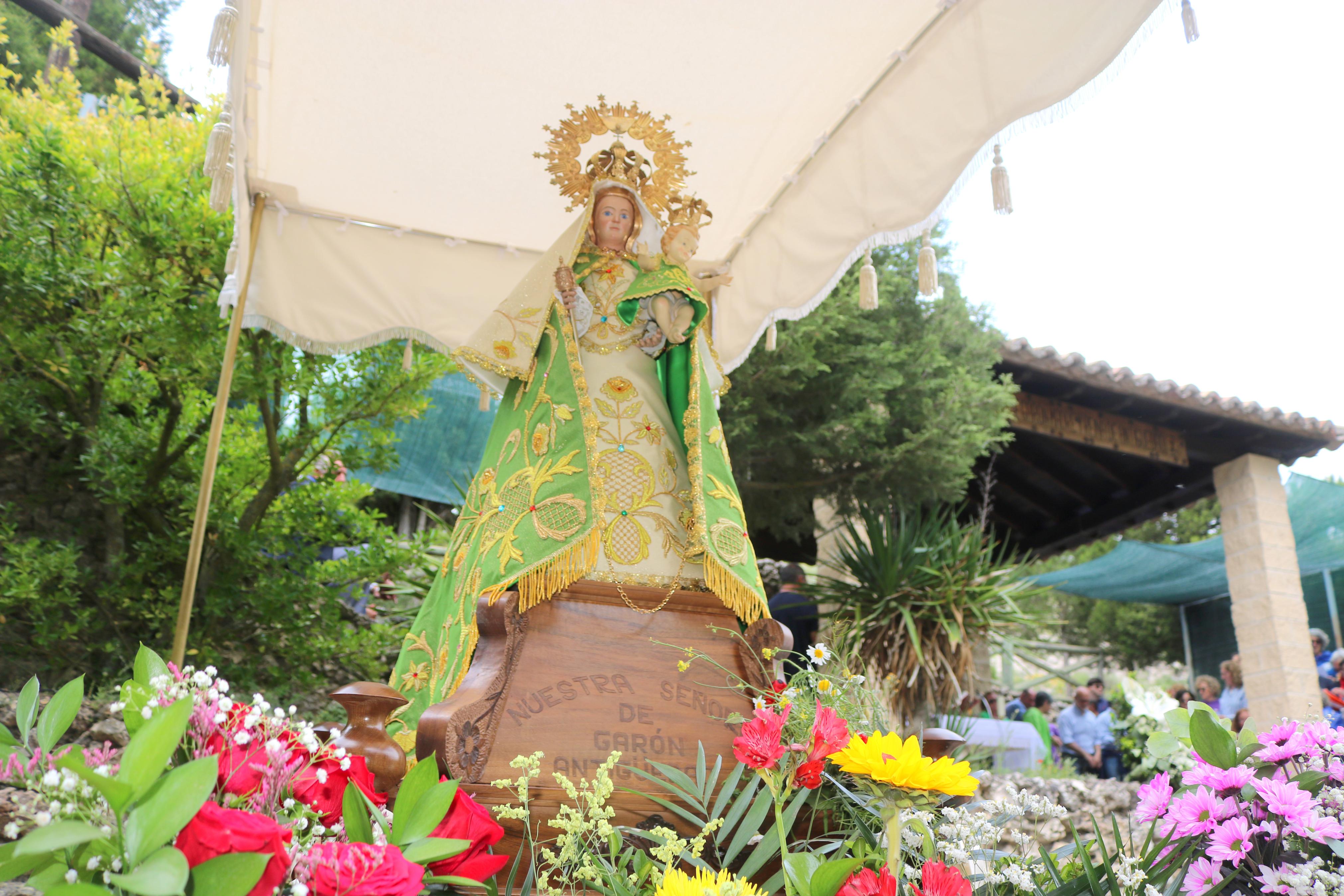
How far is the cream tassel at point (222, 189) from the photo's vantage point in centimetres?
339

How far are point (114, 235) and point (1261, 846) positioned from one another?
5702 mm

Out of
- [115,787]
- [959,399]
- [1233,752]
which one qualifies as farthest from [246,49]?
[959,399]

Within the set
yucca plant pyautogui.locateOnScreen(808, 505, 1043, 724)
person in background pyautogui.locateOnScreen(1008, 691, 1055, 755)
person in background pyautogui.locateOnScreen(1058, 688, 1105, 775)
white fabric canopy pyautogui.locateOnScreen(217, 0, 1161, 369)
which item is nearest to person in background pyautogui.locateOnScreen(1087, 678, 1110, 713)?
person in background pyautogui.locateOnScreen(1058, 688, 1105, 775)

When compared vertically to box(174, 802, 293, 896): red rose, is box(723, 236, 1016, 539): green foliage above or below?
above

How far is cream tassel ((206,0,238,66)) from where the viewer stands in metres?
2.79

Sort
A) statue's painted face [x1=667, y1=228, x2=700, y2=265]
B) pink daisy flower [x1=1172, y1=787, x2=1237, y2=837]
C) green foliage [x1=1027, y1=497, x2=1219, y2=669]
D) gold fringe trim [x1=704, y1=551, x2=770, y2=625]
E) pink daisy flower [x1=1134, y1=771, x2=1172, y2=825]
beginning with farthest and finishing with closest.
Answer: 1. green foliage [x1=1027, y1=497, x2=1219, y2=669]
2. statue's painted face [x1=667, y1=228, x2=700, y2=265]
3. gold fringe trim [x1=704, y1=551, x2=770, y2=625]
4. pink daisy flower [x1=1134, y1=771, x2=1172, y2=825]
5. pink daisy flower [x1=1172, y1=787, x2=1237, y2=837]

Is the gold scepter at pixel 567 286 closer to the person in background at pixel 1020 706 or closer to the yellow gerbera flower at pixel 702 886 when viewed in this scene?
the yellow gerbera flower at pixel 702 886

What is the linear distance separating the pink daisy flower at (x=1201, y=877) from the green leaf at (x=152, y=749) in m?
1.19

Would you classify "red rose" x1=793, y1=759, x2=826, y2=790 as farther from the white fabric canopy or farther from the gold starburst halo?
the gold starburst halo

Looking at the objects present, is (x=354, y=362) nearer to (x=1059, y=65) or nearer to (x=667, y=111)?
(x=667, y=111)

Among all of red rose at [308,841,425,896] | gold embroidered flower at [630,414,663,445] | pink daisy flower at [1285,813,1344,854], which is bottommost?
red rose at [308,841,425,896]

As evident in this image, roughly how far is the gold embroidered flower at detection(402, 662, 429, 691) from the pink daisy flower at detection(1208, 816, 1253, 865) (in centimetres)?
232

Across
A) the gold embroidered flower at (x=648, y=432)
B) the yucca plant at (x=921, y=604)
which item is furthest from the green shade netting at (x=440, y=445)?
the gold embroidered flower at (x=648, y=432)

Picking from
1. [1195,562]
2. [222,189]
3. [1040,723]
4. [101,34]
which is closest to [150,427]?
[222,189]
